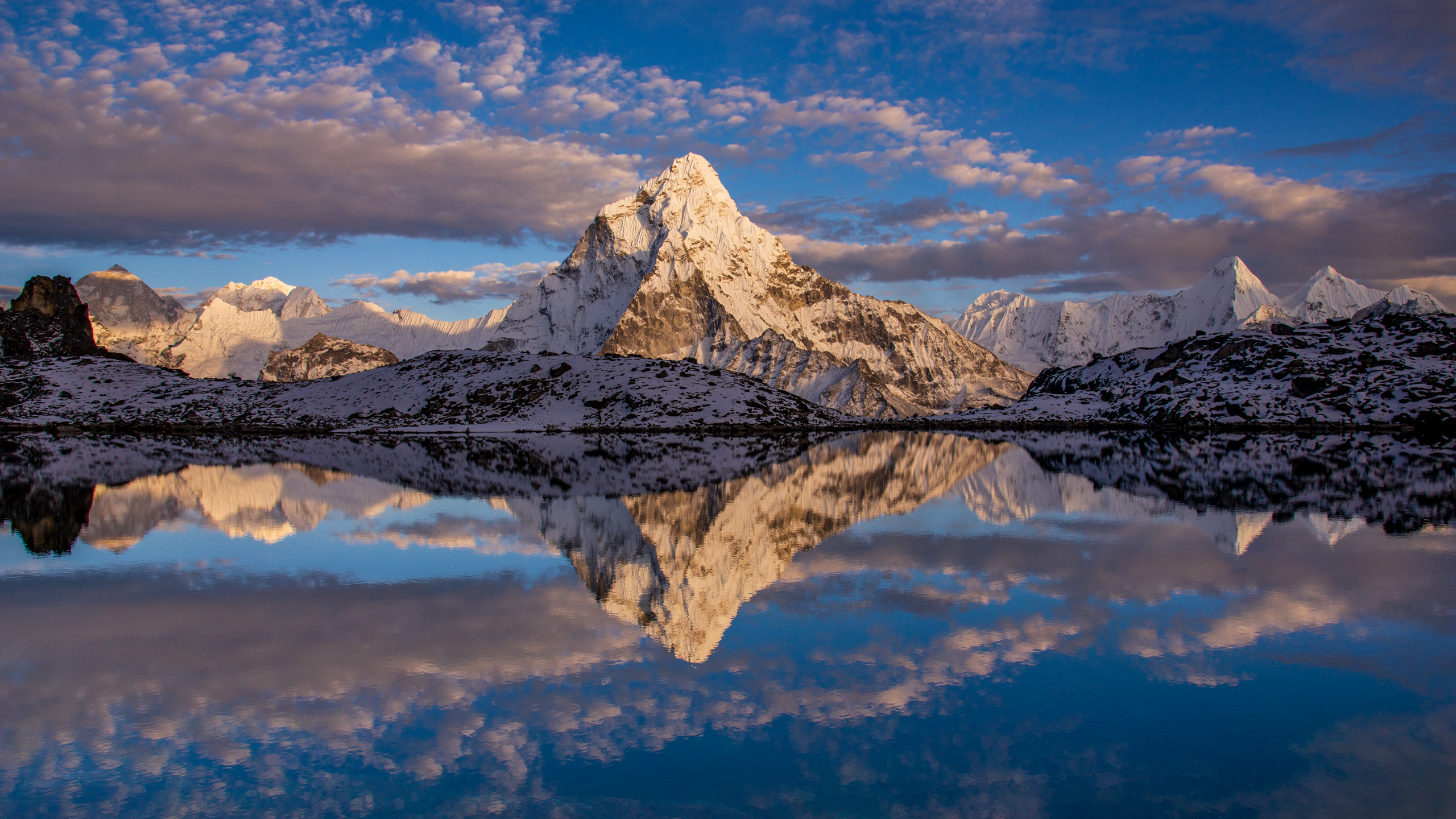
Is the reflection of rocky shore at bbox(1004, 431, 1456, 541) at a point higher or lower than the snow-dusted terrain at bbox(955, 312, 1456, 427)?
lower

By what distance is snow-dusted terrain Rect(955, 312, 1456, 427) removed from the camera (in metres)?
142

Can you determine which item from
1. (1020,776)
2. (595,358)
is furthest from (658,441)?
(1020,776)

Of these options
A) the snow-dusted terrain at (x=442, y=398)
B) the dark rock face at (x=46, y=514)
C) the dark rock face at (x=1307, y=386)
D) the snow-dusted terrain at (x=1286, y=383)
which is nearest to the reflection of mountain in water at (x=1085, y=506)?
the dark rock face at (x=46, y=514)

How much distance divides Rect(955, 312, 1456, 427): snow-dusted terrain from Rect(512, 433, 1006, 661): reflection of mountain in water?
114 meters

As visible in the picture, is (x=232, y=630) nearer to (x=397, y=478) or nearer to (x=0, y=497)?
(x=0, y=497)

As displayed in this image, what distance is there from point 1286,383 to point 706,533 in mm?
160460

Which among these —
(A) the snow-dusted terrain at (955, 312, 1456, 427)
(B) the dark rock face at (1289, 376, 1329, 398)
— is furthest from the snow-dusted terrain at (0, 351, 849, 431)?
(B) the dark rock face at (1289, 376, 1329, 398)

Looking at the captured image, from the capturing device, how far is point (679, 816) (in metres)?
10.4

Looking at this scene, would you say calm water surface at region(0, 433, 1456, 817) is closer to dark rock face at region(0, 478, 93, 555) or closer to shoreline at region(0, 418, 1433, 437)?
dark rock face at region(0, 478, 93, 555)

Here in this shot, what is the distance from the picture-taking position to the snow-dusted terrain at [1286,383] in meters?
142

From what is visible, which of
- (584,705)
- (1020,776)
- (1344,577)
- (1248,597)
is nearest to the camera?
(1020,776)

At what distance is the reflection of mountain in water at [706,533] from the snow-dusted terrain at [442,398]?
104 meters

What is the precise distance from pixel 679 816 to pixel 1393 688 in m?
11.8

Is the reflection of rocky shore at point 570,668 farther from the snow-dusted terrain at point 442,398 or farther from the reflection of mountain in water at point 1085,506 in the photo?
the snow-dusted terrain at point 442,398
